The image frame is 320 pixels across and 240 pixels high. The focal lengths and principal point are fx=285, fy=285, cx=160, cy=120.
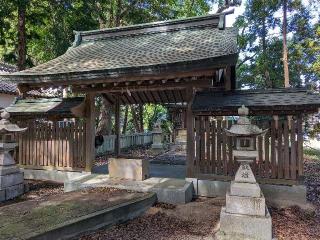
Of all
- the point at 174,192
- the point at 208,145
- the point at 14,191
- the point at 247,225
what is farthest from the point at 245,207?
the point at 14,191

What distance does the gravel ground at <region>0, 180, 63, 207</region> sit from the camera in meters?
8.30

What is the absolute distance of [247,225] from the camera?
539 centimetres

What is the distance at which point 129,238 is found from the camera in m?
5.48

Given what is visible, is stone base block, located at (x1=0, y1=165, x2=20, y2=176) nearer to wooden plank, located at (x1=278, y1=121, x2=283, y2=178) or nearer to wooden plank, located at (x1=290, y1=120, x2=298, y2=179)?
wooden plank, located at (x1=278, y1=121, x2=283, y2=178)

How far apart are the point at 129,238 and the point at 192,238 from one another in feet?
4.00

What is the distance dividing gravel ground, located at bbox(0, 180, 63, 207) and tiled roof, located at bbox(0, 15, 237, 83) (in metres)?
3.44

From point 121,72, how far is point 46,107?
3.73m

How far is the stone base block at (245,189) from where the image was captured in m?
5.54

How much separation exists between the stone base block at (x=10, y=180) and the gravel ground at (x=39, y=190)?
410mm

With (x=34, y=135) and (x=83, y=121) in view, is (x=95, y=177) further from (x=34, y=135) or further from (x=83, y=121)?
(x=34, y=135)

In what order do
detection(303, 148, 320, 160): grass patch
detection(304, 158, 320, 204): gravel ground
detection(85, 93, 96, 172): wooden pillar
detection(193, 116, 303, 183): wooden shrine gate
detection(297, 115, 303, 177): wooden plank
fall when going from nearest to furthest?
1. detection(297, 115, 303, 177): wooden plank
2. detection(193, 116, 303, 183): wooden shrine gate
3. detection(304, 158, 320, 204): gravel ground
4. detection(85, 93, 96, 172): wooden pillar
5. detection(303, 148, 320, 160): grass patch

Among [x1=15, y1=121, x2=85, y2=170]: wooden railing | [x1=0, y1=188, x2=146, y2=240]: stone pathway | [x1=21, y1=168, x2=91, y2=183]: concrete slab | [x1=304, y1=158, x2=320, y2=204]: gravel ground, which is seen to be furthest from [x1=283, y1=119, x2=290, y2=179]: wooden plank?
[x1=15, y1=121, x2=85, y2=170]: wooden railing

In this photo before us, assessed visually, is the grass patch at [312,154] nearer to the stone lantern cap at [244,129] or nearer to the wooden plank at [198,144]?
the wooden plank at [198,144]

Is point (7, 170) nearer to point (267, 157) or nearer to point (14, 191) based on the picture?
point (14, 191)
